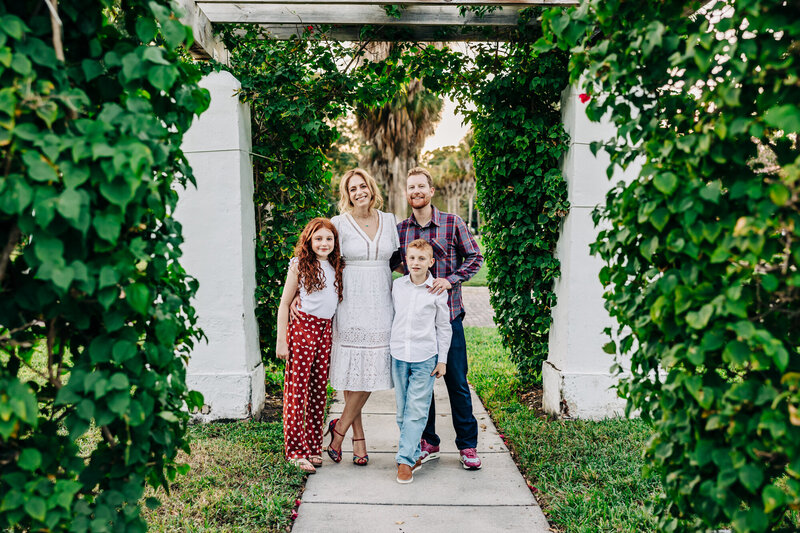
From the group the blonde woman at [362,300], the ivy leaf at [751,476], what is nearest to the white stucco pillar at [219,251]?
the blonde woman at [362,300]

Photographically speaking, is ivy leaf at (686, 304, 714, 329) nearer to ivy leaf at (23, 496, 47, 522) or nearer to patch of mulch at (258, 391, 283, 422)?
ivy leaf at (23, 496, 47, 522)

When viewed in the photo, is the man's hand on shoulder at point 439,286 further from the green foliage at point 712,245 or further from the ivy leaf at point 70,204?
the ivy leaf at point 70,204

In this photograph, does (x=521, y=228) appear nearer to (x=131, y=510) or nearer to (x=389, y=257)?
(x=389, y=257)

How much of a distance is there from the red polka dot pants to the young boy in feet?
1.72

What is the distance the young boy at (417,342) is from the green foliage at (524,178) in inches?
60.2

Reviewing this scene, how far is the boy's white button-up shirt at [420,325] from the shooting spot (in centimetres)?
349

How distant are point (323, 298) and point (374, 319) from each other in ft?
1.21


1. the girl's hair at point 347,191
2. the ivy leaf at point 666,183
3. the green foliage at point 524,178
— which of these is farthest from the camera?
the green foliage at point 524,178

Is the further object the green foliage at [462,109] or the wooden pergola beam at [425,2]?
the green foliage at [462,109]

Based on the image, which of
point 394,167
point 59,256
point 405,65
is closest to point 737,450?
point 59,256

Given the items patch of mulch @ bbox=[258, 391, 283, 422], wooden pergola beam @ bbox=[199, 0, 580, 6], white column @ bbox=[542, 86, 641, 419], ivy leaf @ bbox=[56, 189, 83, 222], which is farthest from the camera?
patch of mulch @ bbox=[258, 391, 283, 422]

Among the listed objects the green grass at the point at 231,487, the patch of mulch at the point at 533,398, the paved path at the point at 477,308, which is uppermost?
the green grass at the point at 231,487

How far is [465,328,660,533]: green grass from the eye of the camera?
9.83 feet

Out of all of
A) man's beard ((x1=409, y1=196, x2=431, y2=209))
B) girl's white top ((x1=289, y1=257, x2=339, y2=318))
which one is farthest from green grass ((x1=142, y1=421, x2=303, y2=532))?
man's beard ((x1=409, y1=196, x2=431, y2=209))
